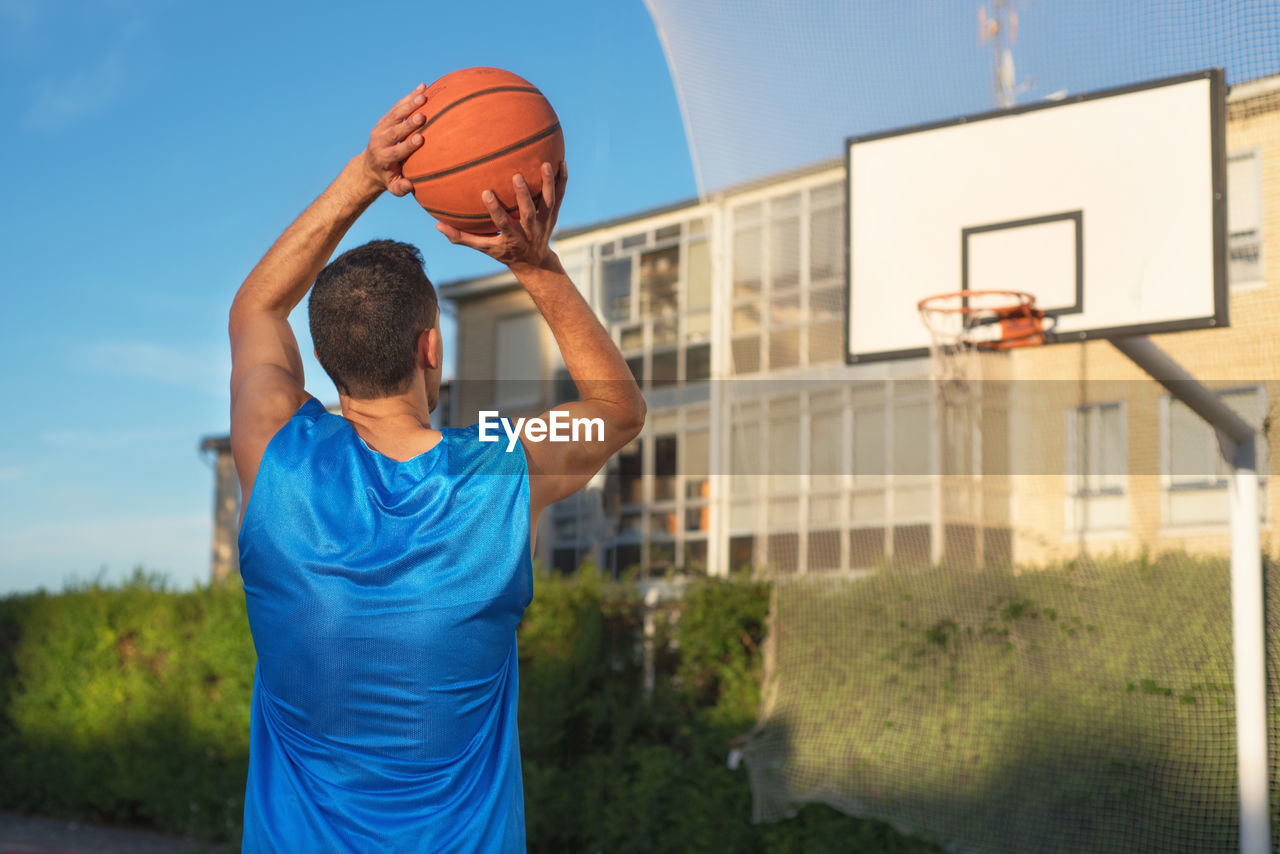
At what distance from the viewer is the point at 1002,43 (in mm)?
6809

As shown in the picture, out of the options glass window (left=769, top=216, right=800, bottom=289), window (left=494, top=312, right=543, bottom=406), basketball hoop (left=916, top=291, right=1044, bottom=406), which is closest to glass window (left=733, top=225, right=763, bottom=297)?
glass window (left=769, top=216, right=800, bottom=289)

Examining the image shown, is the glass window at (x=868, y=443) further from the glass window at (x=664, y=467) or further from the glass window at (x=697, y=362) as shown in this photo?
the glass window at (x=664, y=467)

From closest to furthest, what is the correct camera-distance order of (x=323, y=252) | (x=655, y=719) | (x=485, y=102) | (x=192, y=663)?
1. (x=323, y=252)
2. (x=485, y=102)
3. (x=655, y=719)
4. (x=192, y=663)

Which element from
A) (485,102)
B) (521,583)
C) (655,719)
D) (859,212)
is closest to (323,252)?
(485,102)

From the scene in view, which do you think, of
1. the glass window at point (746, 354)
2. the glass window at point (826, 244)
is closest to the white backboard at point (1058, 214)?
the glass window at point (826, 244)

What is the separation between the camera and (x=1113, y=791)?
238 inches

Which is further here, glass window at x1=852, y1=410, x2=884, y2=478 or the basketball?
glass window at x1=852, y1=410, x2=884, y2=478

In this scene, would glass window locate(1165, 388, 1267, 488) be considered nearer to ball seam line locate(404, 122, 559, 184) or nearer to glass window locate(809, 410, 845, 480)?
glass window locate(809, 410, 845, 480)

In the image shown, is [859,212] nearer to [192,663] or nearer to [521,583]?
[521,583]

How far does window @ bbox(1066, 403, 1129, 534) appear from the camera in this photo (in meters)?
7.24

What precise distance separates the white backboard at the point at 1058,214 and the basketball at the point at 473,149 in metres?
4.45

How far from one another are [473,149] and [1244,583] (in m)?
4.88

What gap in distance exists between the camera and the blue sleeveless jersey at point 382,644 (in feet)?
6.16

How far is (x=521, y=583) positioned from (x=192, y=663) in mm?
9881
